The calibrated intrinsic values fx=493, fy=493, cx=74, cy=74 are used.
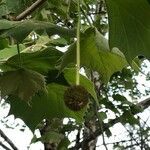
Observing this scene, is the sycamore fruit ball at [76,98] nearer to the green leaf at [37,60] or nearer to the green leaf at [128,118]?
the green leaf at [37,60]

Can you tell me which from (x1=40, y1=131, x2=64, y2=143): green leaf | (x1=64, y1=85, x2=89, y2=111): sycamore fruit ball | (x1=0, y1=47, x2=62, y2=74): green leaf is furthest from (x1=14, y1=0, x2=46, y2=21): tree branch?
(x1=40, y1=131, x2=64, y2=143): green leaf

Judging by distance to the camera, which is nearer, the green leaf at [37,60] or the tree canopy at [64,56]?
the tree canopy at [64,56]

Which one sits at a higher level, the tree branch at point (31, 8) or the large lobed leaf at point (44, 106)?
the tree branch at point (31, 8)

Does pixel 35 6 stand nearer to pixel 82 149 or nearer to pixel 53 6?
pixel 53 6

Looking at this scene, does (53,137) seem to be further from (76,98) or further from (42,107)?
(76,98)

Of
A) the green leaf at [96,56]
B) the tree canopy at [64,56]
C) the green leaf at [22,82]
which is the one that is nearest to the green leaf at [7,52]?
the tree canopy at [64,56]

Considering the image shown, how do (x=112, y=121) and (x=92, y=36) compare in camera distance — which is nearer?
(x=92, y=36)

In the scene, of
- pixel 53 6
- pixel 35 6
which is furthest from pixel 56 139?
pixel 35 6
